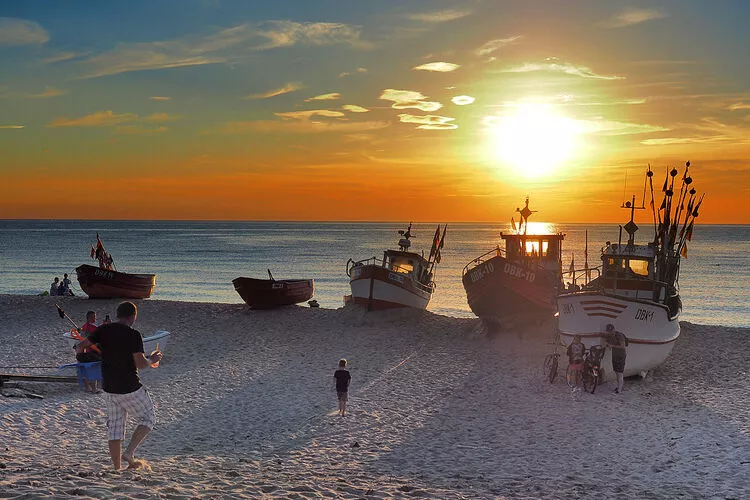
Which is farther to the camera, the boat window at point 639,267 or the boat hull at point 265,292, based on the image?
the boat hull at point 265,292

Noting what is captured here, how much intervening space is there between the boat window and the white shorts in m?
17.9

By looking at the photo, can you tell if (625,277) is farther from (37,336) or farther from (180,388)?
(37,336)

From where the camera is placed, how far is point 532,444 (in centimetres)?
1286

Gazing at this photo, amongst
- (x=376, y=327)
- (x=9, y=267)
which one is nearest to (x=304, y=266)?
(x=9, y=267)

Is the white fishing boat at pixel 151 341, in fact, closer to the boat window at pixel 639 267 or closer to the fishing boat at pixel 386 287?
the fishing boat at pixel 386 287

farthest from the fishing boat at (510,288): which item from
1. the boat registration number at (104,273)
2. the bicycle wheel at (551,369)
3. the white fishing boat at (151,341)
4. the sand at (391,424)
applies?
the boat registration number at (104,273)

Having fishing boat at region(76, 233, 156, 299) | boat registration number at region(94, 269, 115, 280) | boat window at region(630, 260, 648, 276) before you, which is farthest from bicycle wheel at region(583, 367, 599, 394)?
boat registration number at region(94, 269, 115, 280)

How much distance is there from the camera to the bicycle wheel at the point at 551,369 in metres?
18.9

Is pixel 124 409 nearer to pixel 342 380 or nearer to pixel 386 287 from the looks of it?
pixel 342 380

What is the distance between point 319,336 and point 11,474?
1770 centimetres

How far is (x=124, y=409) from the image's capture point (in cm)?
841

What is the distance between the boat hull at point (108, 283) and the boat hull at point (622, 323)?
24.6 m

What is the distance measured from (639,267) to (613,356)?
5449 mm

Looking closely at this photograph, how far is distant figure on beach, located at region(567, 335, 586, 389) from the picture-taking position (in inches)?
703
